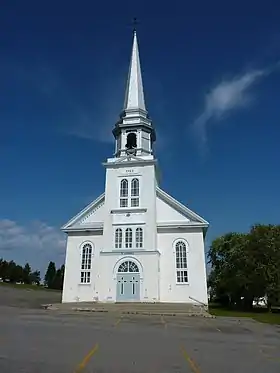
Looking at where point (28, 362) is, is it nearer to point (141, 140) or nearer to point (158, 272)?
point (158, 272)

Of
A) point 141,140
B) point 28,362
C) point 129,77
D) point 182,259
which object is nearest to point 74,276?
point 182,259

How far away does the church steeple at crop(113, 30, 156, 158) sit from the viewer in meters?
37.8

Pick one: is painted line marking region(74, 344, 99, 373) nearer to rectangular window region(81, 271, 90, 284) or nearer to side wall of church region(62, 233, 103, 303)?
side wall of church region(62, 233, 103, 303)

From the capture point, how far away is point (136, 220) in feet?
114

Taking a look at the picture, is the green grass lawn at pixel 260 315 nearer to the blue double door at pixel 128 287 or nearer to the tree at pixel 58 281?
the blue double door at pixel 128 287

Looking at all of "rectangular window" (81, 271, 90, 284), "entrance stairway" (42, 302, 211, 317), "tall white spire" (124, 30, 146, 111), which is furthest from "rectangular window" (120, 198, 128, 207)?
"tall white spire" (124, 30, 146, 111)

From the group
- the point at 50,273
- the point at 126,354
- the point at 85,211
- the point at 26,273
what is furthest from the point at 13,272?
the point at 126,354

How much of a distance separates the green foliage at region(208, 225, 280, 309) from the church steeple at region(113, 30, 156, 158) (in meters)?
16.6

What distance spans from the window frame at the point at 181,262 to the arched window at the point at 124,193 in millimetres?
6415

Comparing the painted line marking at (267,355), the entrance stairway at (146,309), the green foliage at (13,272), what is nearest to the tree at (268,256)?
the entrance stairway at (146,309)

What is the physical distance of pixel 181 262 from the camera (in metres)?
33.6

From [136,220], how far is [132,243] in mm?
2249

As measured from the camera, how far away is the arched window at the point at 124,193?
1414 inches

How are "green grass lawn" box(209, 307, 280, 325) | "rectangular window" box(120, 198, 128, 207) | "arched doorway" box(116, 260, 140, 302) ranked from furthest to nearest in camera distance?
1. "rectangular window" box(120, 198, 128, 207)
2. "arched doorway" box(116, 260, 140, 302)
3. "green grass lawn" box(209, 307, 280, 325)
